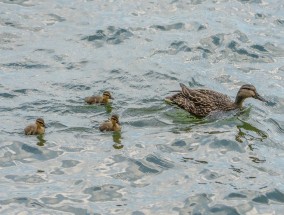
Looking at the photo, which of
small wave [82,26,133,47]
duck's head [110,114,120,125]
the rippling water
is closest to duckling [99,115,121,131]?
duck's head [110,114,120,125]

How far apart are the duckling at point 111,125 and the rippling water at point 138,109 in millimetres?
148

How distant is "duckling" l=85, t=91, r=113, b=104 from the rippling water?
0.41ft

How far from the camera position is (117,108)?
14.9 metres

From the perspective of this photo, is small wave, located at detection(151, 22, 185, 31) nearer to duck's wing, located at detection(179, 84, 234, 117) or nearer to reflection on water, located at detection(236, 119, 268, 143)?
duck's wing, located at detection(179, 84, 234, 117)

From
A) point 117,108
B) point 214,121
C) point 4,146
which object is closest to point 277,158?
point 214,121

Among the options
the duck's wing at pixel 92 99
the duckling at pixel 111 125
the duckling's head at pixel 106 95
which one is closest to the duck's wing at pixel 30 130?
the duckling at pixel 111 125

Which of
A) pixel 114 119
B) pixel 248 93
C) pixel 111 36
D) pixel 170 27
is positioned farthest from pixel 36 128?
pixel 170 27

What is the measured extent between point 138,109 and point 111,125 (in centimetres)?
138

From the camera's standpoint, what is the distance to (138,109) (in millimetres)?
14820

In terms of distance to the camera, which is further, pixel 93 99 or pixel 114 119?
pixel 93 99

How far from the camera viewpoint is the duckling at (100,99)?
14.6 metres

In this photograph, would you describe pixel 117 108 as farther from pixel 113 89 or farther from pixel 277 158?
pixel 277 158

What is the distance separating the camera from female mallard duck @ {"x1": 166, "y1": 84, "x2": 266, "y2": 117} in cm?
1492

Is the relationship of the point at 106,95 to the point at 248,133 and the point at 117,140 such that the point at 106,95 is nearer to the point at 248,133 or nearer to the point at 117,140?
the point at 117,140
